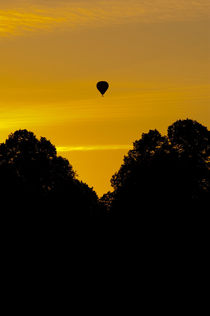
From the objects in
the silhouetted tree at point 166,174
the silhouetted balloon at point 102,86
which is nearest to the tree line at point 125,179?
the silhouetted tree at point 166,174

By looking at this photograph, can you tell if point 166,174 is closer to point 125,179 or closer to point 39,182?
point 125,179

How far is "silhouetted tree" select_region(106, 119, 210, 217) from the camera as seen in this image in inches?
3733

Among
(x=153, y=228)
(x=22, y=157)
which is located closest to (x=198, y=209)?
(x=153, y=228)

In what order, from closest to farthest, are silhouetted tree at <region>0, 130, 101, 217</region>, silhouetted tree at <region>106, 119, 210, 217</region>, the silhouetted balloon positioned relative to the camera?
1. silhouetted tree at <region>0, 130, 101, 217</region>
2. silhouetted tree at <region>106, 119, 210, 217</region>
3. the silhouetted balloon

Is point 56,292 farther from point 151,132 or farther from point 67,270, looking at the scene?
point 151,132

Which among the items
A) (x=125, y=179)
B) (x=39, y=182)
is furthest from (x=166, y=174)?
(x=39, y=182)

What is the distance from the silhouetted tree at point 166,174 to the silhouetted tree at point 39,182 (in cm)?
399

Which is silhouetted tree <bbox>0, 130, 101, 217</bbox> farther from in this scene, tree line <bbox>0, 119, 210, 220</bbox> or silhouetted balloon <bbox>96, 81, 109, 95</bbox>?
silhouetted balloon <bbox>96, 81, 109, 95</bbox>

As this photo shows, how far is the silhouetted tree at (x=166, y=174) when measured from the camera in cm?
9481

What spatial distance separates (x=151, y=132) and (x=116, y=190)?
7.38 meters

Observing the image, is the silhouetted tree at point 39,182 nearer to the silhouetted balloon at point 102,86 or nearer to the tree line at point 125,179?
the tree line at point 125,179

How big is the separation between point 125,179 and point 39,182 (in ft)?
30.8

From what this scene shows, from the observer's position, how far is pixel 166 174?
315ft

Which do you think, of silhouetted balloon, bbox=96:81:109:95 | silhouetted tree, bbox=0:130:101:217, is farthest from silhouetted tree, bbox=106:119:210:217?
silhouetted balloon, bbox=96:81:109:95
